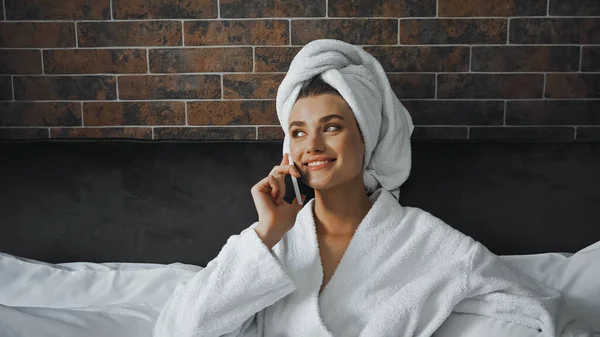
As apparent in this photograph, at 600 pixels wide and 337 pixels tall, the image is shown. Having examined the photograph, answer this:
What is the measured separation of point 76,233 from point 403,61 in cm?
119

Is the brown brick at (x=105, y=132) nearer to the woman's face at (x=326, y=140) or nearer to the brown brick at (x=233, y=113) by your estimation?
the brown brick at (x=233, y=113)

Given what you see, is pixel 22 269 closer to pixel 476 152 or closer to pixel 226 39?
pixel 226 39

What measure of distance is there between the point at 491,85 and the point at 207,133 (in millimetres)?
983

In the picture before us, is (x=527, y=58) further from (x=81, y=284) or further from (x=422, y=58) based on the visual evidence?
(x=81, y=284)

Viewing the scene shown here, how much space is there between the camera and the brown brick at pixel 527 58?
2.06m

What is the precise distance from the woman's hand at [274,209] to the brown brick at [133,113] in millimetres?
755

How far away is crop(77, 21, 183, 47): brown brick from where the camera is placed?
2.11m

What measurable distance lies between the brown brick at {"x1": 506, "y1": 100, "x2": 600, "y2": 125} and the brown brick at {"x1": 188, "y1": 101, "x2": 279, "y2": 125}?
814 mm

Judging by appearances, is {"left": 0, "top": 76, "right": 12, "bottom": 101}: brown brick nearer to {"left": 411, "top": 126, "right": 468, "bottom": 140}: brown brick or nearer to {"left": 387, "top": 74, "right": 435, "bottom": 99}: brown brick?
{"left": 387, "top": 74, "right": 435, "bottom": 99}: brown brick

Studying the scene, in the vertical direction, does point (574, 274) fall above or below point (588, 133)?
below

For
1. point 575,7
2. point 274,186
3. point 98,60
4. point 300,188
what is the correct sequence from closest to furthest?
point 274,186 → point 300,188 → point 575,7 → point 98,60

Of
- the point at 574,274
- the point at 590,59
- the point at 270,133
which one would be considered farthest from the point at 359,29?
the point at 574,274

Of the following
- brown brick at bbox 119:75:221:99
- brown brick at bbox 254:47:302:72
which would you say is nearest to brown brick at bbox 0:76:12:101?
brown brick at bbox 119:75:221:99

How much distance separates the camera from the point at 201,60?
212cm
